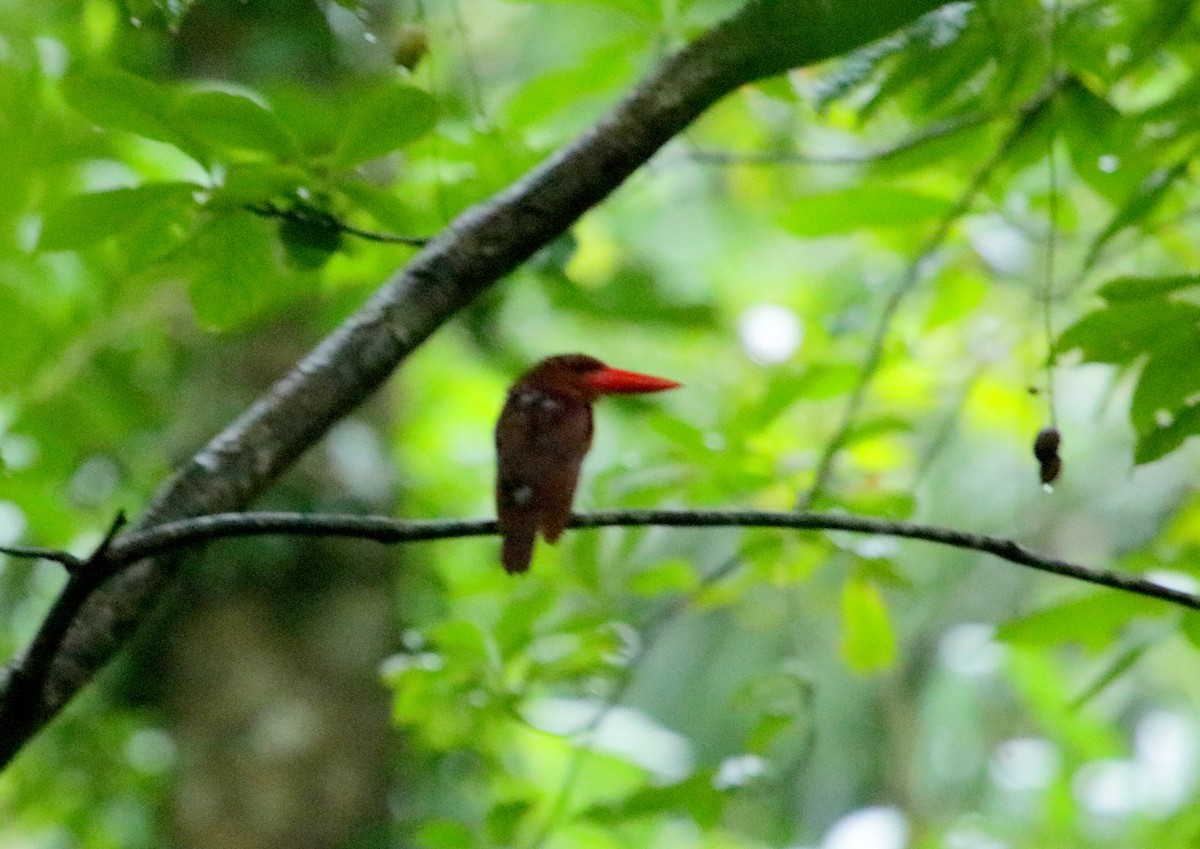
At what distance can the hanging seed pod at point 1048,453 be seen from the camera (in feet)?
3.59

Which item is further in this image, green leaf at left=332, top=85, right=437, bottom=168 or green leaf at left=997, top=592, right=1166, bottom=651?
green leaf at left=997, top=592, right=1166, bottom=651

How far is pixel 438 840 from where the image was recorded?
1.68m

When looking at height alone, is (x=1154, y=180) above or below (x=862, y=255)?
below

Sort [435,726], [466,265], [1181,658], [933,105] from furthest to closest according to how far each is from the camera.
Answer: [1181,658] → [435,726] → [933,105] → [466,265]

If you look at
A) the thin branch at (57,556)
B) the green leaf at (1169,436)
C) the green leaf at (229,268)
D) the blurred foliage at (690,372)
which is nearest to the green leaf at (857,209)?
the blurred foliage at (690,372)

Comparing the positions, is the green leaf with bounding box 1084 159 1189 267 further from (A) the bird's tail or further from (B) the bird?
(A) the bird's tail

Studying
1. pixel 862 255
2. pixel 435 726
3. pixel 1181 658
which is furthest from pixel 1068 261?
pixel 435 726

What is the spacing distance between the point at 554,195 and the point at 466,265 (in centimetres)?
9

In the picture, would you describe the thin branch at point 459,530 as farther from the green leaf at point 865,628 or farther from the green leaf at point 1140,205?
the green leaf at point 865,628

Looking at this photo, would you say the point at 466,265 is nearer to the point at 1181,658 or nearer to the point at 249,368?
the point at 249,368

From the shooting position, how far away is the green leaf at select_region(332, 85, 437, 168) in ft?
3.75

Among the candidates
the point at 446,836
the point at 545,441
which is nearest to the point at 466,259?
the point at 545,441

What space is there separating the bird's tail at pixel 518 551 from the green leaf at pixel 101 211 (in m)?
0.40

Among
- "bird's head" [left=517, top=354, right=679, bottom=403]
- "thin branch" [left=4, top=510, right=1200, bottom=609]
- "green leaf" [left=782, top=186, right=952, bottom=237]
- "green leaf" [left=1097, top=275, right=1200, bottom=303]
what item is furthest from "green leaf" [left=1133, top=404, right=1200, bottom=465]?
"green leaf" [left=782, top=186, right=952, bottom=237]
